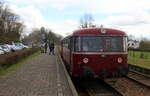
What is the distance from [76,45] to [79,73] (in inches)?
49.1

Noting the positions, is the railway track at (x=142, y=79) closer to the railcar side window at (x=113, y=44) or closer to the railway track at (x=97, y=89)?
the railway track at (x=97, y=89)

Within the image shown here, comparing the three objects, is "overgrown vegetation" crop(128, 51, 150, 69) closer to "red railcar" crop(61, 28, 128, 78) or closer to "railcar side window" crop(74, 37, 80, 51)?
"red railcar" crop(61, 28, 128, 78)

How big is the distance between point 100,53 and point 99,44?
41 centimetres

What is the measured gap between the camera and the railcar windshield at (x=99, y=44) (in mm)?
11875

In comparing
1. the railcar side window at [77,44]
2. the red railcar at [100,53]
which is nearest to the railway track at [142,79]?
the red railcar at [100,53]

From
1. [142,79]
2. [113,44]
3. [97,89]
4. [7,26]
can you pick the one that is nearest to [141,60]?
[142,79]

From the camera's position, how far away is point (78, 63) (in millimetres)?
11812

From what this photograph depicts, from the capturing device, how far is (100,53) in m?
11.9

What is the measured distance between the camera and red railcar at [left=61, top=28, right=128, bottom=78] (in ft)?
38.7

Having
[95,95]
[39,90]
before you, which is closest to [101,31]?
[95,95]

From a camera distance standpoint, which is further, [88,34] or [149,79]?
[149,79]

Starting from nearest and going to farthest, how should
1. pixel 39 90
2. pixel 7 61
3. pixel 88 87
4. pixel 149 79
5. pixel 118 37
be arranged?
pixel 39 90 < pixel 118 37 < pixel 88 87 < pixel 149 79 < pixel 7 61

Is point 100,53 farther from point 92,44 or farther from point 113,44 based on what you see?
point 113,44

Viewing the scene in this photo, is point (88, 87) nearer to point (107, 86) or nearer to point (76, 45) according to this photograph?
point (107, 86)
